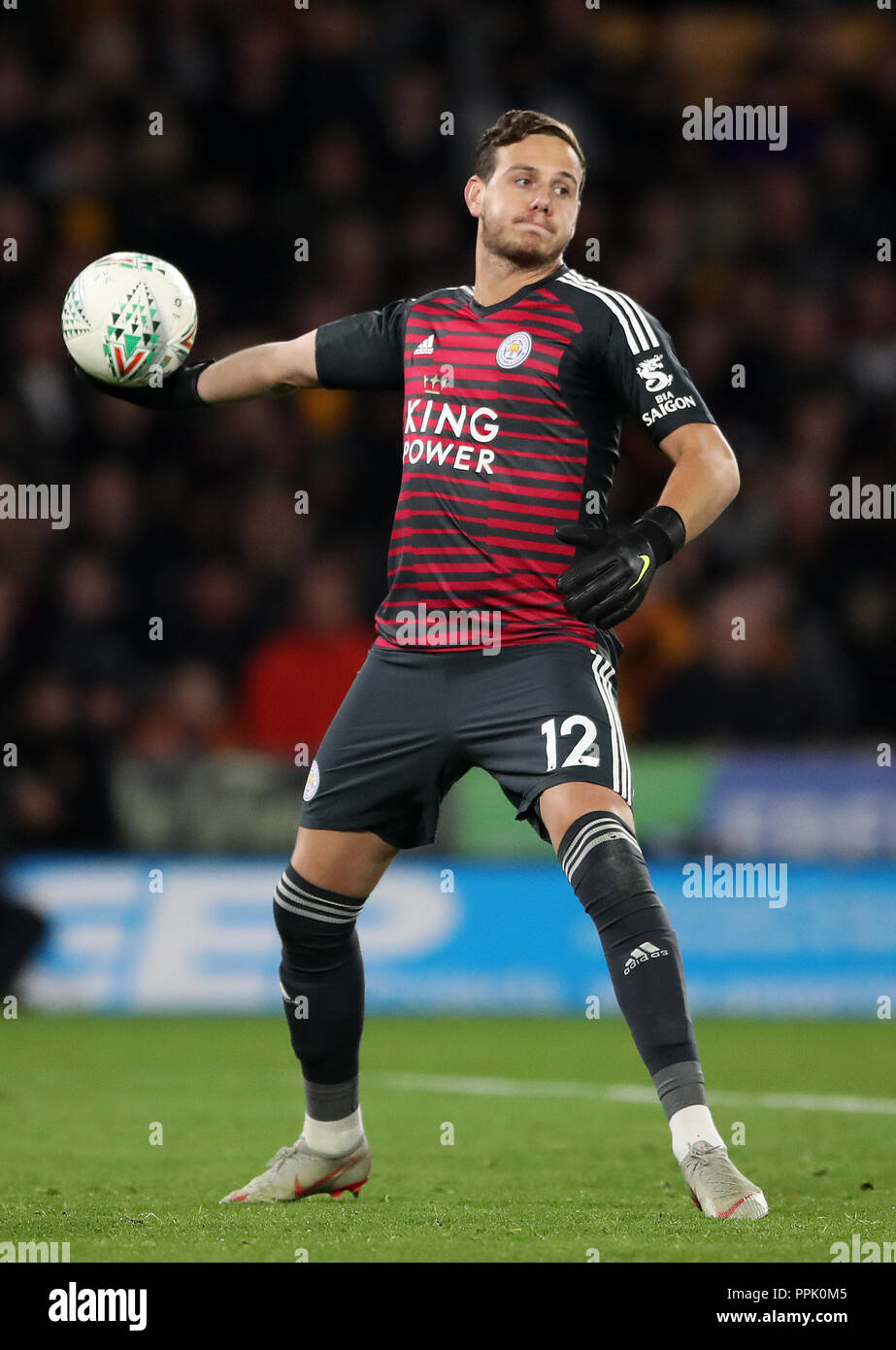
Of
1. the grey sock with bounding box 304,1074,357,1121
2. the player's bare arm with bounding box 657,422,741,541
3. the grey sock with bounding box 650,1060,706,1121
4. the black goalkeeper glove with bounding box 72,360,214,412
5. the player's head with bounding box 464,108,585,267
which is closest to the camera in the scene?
the grey sock with bounding box 650,1060,706,1121

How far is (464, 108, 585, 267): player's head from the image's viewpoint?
507cm

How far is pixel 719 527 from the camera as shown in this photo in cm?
1288

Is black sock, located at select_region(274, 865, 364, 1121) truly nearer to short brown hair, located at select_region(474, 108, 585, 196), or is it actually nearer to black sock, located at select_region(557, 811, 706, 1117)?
black sock, located at select_region(557, 811, 706, 1117)

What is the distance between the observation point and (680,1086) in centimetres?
453

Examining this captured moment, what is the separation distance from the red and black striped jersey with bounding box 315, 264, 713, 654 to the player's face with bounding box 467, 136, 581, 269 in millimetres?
108

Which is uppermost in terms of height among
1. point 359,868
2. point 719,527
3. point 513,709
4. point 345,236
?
point 345,236

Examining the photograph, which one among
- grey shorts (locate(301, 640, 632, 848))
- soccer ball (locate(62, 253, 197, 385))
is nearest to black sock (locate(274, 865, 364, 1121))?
grey shorts (locate(301, 640, 632, 848))

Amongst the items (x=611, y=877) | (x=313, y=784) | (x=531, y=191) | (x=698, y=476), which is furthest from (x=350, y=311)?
(x=611, y=877)

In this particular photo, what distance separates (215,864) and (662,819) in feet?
7.82

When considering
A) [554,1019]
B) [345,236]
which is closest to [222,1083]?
[554,1019]

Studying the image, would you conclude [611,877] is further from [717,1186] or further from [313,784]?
Result: [313,784]

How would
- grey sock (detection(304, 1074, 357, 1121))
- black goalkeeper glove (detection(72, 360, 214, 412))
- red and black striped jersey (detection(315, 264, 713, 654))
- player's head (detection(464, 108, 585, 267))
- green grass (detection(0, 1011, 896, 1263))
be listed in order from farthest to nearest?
1. black goalkeeper glove (detection(72, 360, 214, 412))
2. grey sock (detection(304, 1074, 357, 1121))
3. player's head (detection(464, 108, 585, 267))
4. red and black striped jersey (detection(315, 264, 713, 654))
5. green grass (detection(0, 1011, 896, 1263))

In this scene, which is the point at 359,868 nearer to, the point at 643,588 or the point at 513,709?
the point at 513,709

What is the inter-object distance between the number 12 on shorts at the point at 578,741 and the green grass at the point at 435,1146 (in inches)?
41.6
